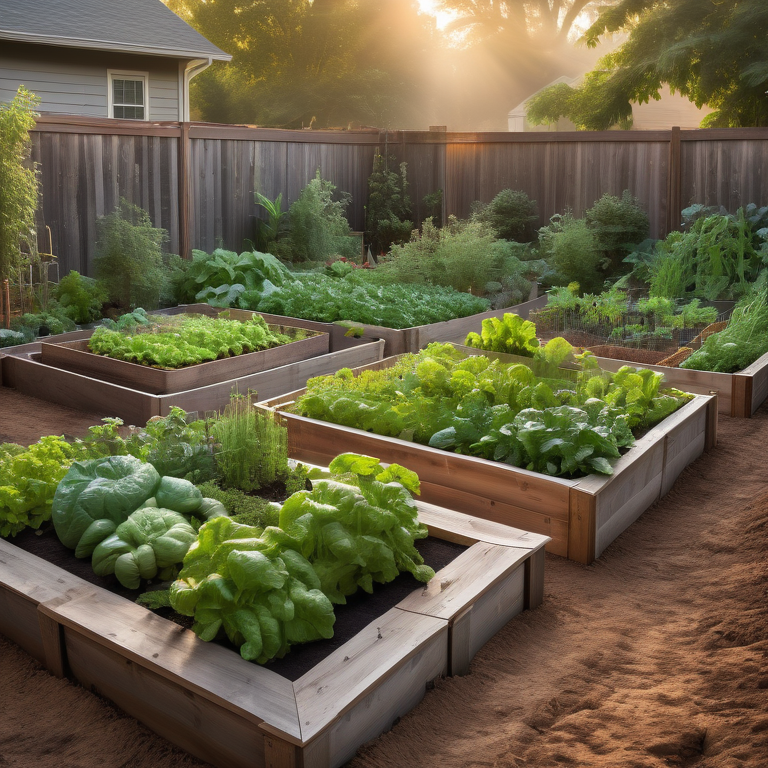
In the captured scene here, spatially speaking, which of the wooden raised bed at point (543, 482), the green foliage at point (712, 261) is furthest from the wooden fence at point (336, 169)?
the wooden raised bed at point (543, 482)

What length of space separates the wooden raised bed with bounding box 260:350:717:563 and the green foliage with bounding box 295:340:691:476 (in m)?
0.10

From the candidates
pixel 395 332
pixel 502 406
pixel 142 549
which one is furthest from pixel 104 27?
pixel 142 549

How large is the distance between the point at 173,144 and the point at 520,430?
736cm

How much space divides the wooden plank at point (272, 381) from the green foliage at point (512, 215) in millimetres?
5610

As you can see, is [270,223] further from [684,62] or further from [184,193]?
→ [684,62]

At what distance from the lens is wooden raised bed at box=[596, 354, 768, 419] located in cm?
616

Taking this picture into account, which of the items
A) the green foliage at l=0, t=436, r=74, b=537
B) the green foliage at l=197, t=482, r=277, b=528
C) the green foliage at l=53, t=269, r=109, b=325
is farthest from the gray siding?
the green foliage at l=197, t=482, r=277, b=528

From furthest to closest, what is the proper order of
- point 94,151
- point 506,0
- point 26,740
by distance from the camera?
point 506,0
point 94,151
point 26,740

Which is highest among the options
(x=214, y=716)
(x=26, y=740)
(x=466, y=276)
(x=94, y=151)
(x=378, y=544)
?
(x=94, y=151)

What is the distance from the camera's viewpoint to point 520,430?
13.8ft

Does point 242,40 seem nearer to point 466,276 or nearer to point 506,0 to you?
point 506,0

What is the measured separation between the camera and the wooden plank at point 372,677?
7.79ft

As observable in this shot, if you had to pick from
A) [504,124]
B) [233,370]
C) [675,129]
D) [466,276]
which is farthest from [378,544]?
[504,124]

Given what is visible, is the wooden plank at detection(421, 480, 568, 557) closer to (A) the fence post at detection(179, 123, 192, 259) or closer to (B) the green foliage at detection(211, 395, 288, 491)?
(B) the green foliage at detection(211, 395, 288, 491)
